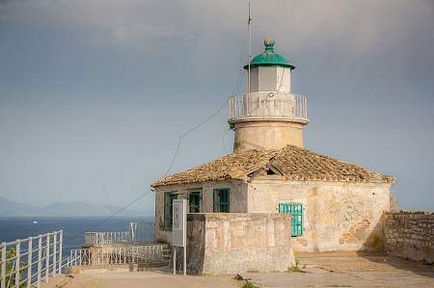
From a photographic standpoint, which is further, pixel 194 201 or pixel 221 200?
pixel 194 201

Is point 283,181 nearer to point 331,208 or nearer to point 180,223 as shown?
point 331,208

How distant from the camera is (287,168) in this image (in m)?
21.0

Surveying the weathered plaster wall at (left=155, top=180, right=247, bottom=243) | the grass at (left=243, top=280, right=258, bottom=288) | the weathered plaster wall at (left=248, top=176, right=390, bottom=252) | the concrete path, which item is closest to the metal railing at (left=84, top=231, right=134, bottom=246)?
the weathered plaster wall at (left=155, top=180, right=247, bottom=243)

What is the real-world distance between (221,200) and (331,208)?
3.49 metres

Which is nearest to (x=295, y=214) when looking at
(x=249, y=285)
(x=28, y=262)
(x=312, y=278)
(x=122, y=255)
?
(x=312, y=278)

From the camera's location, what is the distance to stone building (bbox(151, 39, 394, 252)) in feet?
66.6

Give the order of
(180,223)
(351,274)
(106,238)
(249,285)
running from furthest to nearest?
1. (106,238)
2. (180,223)
3. (351,274)
4. (249,285)

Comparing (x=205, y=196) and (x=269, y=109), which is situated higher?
(x=269, y=109)

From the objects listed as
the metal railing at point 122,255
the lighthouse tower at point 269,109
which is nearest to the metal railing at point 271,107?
the lighthouse tower at point 269,109

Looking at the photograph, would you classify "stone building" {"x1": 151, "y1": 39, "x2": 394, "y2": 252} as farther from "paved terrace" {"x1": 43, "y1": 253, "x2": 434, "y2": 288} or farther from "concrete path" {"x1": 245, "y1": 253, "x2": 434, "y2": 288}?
"paved terrace" {"x1": 43, "y1": 253, "x2": 434, "y2": 288}

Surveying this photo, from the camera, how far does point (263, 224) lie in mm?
16500

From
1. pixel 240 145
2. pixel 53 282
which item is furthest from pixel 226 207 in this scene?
pixel 53 282

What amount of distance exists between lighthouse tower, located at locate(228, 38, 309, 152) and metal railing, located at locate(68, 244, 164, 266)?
5.38m

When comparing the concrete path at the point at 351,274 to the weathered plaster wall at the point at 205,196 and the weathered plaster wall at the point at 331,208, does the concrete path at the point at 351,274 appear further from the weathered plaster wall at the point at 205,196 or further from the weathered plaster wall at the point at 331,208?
the weathered plaster wall at the point at 205,196
